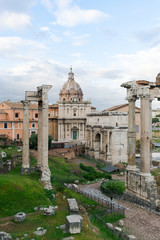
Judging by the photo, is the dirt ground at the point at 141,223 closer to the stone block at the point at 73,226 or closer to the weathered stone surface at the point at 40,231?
the stone block at the point at 73,226

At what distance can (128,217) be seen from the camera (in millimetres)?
13609

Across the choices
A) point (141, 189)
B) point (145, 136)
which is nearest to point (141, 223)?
point (141, 189)

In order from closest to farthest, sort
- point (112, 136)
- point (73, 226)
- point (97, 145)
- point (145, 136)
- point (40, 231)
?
point (73, 226) < point (40, 231) < point (145, 136) < point (112, 136) < point (97, 145)

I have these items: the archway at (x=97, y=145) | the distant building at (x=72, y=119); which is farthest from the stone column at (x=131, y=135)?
the distant building at (x=72, y=119)

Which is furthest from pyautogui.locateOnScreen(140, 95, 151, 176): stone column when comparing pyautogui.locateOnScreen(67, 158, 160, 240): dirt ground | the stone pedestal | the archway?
the archway

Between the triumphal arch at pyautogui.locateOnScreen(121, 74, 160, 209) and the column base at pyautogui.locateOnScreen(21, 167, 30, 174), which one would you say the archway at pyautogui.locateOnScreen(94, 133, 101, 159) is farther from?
the triumphal arch at pyautogui.locateOnScreen(121, 74, 160, 209)

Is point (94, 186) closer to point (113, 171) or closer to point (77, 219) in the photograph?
point (113, 171)

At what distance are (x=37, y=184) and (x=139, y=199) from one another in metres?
7.43

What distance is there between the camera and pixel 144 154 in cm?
1548

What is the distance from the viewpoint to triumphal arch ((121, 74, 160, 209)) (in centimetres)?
1496

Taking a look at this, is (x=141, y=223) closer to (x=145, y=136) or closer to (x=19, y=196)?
(x=145, y=136)

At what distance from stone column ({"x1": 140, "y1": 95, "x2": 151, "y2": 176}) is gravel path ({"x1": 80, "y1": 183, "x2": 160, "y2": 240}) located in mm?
2569

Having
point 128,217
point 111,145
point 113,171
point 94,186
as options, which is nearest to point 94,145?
point 111,145

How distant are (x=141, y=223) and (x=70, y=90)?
48629 millimetres
